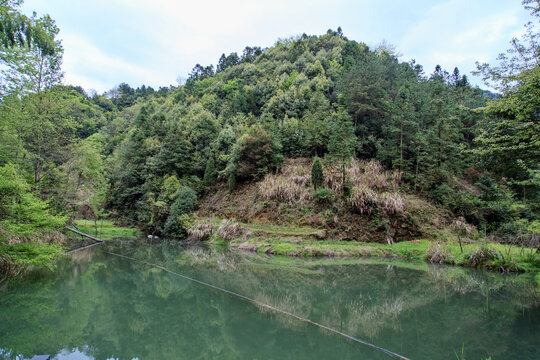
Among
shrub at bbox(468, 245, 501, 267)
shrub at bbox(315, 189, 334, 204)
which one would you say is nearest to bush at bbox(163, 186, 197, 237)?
shrub at bbox(315, 189, 334, 204)

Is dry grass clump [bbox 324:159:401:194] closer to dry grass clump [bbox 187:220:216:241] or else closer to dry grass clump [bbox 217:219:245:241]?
dry grass clump [bbox 217:219:245:241]

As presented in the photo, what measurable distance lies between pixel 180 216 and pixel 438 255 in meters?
18.1

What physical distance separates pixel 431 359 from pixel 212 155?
24.8 m

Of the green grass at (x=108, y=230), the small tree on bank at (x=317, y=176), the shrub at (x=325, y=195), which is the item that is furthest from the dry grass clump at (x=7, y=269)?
the small tree on bank at (x=317, y=176)

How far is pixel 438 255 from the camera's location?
12.7 m

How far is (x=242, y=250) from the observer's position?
16922 mm

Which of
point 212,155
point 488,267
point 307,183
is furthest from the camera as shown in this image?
point 212,155

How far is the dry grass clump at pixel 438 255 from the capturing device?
40.9 feet

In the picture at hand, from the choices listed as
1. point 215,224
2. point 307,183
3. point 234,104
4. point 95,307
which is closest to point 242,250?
point 215,224

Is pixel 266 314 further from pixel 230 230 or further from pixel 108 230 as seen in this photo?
pixel 108 230

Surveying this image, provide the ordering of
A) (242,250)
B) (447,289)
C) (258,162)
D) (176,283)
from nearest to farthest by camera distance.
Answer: (447,289) → (176,283) → (242,250) → (258,162)

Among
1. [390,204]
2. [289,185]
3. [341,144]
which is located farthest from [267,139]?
[390,204]

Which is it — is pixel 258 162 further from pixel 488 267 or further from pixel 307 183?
pixel 488 267

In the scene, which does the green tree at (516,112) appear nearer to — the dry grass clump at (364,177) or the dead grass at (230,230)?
the dry grass clump at (364,177)
